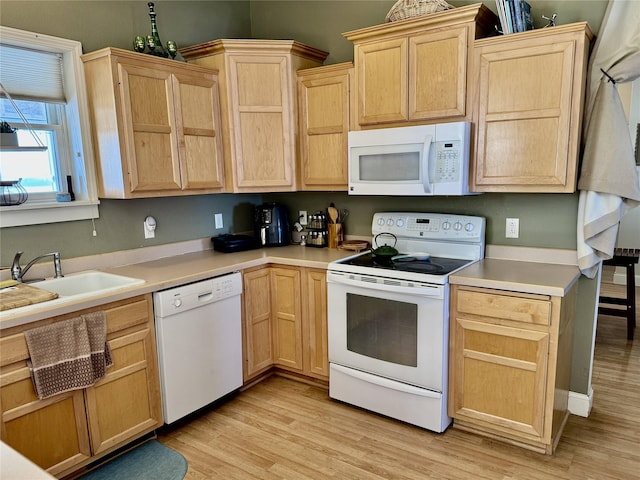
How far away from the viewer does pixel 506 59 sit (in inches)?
92.1

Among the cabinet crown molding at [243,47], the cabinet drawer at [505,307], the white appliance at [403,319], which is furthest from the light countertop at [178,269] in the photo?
the cabinet crown molding at [243,47]

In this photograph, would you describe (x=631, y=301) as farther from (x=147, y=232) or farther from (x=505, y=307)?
(x=147, y=232)

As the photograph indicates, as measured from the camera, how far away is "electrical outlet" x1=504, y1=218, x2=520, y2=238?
269 centimetres

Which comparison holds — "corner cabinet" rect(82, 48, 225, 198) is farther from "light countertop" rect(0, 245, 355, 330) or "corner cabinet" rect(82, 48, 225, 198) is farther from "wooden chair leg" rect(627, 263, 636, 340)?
"wooden chair leg" rect(627, 263, 636, 340)

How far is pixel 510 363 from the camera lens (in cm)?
225

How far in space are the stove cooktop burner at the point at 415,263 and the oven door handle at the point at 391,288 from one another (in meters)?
0.11

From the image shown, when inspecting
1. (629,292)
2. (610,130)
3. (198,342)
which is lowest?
(629,292)

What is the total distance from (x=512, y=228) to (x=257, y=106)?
71.6 inches

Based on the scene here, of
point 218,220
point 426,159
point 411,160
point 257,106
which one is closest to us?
point 426,159

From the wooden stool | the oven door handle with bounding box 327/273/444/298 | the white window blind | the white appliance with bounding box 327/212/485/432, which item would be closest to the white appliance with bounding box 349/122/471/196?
the white appliance with bounding box 327/212/485/432

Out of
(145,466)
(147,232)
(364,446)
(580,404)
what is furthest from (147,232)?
(580,404)

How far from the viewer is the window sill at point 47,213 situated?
2340 millimetres

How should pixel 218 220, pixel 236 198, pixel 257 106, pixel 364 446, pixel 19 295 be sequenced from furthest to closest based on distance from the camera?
1. pixel 236 198
2. pixel 218 220
3. pixel 257 106
4. pixel 364 446
5. pixel 19 295

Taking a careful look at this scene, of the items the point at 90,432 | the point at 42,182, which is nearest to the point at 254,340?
the point at 90,432
